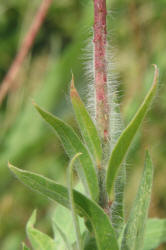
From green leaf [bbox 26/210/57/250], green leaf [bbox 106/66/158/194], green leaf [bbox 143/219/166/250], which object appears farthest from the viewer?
green leaf [bbox 143/219/166/250]

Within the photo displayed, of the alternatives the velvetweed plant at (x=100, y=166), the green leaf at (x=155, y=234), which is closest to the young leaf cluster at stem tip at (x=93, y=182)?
the velvetweed plant at (x=100, y=166)

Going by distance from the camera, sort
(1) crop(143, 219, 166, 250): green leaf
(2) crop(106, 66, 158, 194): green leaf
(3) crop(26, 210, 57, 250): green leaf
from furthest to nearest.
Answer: (1) crop(143, 219, 166, 250): green leaf < (3) crop(26, 210, 57, 250): green leaf < (2) crop(106, 66, 158, 194): green leaf

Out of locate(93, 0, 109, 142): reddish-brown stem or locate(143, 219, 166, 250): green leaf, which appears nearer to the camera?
locate(93, 0, 109, 142): reddish-brown stem

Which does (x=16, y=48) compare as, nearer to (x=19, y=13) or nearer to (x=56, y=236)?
(x=19, y=13)

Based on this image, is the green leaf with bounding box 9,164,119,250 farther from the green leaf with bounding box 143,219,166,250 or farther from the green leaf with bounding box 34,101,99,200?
the green leaf with bounding box 143,219,166,250

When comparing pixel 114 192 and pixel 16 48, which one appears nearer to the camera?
pixel 114 192

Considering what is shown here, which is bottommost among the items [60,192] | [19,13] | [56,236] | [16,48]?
[56,236]

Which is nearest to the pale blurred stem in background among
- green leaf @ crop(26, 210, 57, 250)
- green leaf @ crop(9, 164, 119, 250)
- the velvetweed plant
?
the velvetweed plant

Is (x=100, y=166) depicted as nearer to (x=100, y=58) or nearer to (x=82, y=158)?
(x=82, y=158)

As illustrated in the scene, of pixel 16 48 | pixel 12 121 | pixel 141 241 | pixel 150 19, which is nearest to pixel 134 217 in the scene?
pixel 141 241
